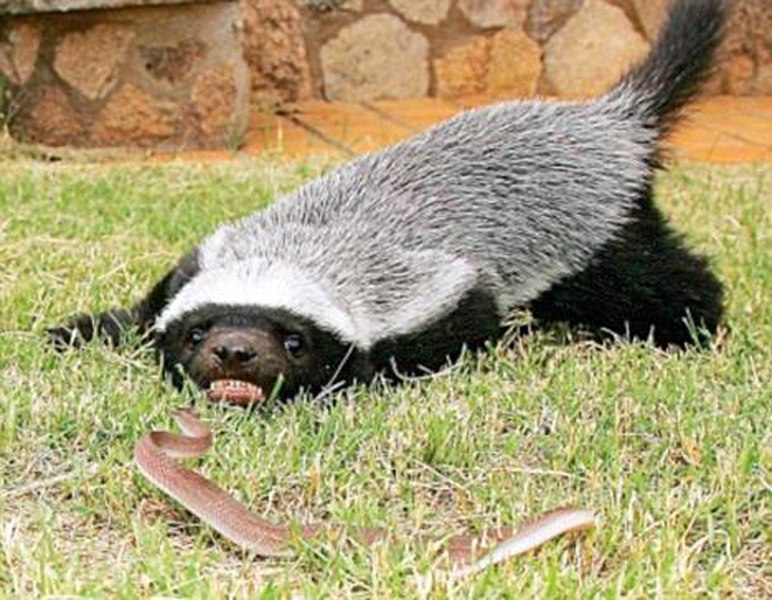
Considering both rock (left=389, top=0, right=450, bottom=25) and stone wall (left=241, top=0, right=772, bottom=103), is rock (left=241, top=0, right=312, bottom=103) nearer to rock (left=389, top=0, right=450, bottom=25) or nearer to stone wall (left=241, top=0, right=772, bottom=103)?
stone wall (left=241, top=0, right=772, bottom=103)

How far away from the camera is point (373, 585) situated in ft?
7.28

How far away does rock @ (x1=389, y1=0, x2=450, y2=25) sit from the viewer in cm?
728

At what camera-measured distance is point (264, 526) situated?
2406 millimetres

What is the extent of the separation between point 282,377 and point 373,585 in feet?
2.95

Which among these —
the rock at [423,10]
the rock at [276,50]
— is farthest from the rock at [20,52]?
the rock at [423,10]

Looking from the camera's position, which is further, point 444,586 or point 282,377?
point 282,377

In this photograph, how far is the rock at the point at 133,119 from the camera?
6199mm

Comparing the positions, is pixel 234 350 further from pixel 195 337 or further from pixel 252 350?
pixel 195 337

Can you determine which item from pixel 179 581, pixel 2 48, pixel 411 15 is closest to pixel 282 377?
pixel 179 581

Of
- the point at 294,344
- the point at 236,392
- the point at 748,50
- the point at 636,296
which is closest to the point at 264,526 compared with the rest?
the point at 236,392

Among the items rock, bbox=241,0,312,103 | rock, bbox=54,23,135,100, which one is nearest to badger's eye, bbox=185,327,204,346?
rock, bbox=54,23,135,100

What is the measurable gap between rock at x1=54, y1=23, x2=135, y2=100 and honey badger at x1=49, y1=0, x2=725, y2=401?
2.54 meters

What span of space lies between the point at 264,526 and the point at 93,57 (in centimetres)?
400

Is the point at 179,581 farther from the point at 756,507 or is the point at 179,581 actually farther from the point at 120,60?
the point at 120,60
